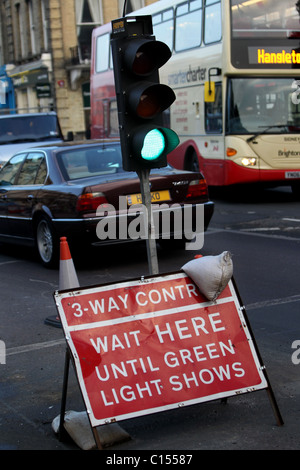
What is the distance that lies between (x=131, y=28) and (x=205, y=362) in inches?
97.7

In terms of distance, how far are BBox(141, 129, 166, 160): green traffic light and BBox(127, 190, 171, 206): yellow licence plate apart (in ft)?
14.1

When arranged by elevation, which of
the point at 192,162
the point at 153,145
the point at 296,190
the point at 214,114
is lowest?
the point at 296,190

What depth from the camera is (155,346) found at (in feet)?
15.8

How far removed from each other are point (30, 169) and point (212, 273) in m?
7.28

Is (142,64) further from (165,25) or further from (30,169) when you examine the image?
(165,25)

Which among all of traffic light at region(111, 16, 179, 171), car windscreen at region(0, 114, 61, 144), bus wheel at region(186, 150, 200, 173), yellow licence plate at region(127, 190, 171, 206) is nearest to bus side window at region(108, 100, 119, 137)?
car windscreen at region(0, 114, 61, 144)

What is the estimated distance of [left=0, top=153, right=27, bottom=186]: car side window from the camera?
12117 millimetres

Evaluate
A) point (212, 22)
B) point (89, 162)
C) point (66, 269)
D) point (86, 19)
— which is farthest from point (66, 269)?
point (86, 19)

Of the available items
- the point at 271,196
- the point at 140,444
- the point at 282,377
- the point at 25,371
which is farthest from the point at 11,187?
the point at 271,196

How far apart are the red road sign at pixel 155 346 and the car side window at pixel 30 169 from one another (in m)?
6.72

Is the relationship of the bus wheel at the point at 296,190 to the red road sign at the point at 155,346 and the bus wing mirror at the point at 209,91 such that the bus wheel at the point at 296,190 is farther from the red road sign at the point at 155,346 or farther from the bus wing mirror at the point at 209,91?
the red road sign at the point at 155,346

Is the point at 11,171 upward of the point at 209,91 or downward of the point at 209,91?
downward

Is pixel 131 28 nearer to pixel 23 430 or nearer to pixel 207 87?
pixel 23 430

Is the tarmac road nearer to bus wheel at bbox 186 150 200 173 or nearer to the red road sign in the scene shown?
Answer: the red road sign
